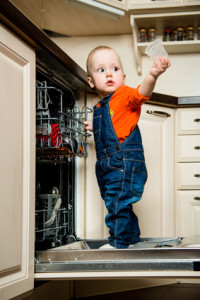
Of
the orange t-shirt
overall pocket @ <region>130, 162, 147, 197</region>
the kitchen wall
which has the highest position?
the kitchen wall

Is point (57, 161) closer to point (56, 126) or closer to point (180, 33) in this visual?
point (56, 126)

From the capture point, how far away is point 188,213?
7.00ft

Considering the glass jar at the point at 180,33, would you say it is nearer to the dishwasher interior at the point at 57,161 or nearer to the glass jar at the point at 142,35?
the glass jar at the point at 142,35

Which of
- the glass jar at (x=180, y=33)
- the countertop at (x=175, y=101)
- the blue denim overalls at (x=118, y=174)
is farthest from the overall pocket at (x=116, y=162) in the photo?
the glass jar at (x=180, y=33)

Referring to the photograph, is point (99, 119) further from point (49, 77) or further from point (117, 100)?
point (49, 77)

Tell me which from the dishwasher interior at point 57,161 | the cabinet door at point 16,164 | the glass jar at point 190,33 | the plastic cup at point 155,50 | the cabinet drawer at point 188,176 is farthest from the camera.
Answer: the glass jar at point 190,33

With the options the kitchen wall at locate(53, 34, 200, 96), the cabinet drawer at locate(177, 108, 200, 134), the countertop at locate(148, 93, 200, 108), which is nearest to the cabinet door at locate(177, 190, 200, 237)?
the cabinet drawer at locate(177, 108, 200, 134)

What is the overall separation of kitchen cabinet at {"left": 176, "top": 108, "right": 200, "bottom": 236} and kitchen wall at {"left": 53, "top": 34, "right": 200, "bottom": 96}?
25.5 inches

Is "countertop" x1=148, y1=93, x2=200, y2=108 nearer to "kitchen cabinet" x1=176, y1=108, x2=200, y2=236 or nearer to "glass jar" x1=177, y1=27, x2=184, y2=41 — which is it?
"kitchen cabinet" x1=176, y1=108, x2=200, y2=236

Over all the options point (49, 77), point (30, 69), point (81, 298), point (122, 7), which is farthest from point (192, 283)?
point (122, 7)

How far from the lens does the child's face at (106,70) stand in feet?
5.25

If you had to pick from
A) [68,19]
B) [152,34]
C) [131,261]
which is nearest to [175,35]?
[152,34]

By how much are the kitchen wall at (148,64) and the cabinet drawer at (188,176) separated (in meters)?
0.78

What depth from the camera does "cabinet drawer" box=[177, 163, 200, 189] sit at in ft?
7.09
